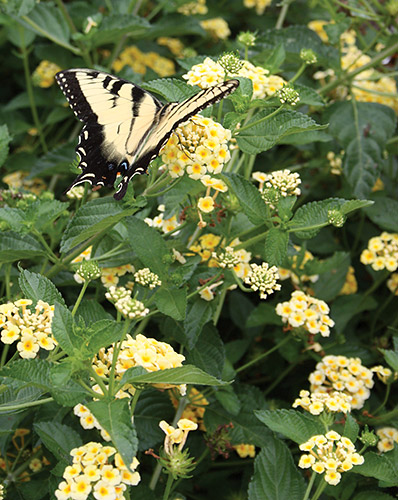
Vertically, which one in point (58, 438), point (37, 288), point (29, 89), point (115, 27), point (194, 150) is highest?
point (194, 150)

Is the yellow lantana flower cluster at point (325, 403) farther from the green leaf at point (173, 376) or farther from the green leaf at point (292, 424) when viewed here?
the green leaf at point (173, 376)

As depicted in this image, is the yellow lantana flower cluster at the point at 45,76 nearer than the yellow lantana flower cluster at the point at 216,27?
Yes

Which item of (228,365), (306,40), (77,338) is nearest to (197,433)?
(228,365)

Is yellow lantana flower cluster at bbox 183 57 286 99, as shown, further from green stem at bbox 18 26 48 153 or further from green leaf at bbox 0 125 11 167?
green stem at bbox 18 26 48 153

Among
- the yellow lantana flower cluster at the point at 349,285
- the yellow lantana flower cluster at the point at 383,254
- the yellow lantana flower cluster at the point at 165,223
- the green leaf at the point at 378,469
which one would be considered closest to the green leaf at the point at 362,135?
the yellow lantana flower cluster at the point at 383,254

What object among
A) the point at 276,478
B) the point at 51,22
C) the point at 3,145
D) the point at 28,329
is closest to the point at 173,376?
the point at 28,329

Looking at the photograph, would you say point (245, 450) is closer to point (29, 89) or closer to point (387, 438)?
point (387, 438)
